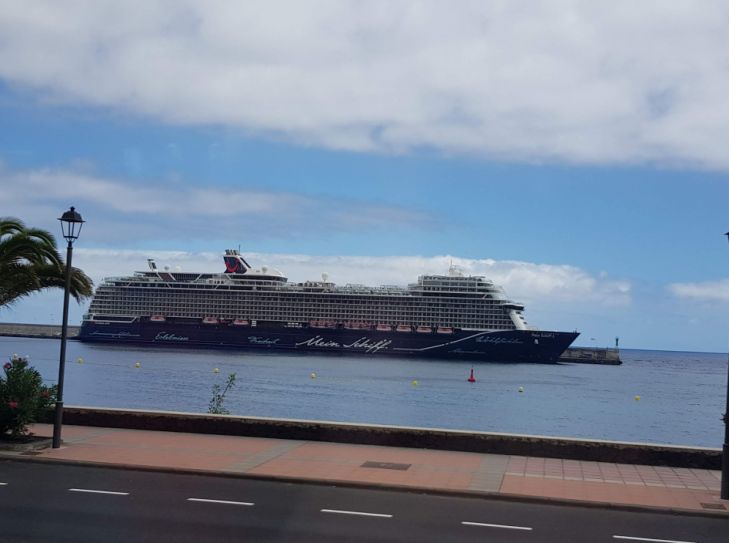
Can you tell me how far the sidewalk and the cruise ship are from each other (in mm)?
80454

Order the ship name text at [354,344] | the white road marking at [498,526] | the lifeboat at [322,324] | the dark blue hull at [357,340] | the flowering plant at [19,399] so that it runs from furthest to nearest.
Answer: the lifeboat at [322,324] → the ship name text at [354,344] → the dark blue hull at [357,340] → the flowering plant at [19,399] → the white road marking at [498,526]

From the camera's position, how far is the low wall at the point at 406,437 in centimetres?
1362

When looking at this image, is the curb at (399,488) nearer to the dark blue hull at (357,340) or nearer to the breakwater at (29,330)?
the dark blue hull at (357,340)

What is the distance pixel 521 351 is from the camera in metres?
95.5

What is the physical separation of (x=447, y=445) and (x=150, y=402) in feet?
97.1

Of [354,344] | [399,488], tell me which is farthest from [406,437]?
[354,344]

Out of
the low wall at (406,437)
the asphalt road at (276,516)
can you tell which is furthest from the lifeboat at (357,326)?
the asphalt road at (276,516)

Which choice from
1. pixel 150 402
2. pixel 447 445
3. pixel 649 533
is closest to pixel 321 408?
pixel 150 402

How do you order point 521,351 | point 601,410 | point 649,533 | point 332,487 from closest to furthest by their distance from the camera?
point 649,533
point 332,487
point 601,410
point 521,351

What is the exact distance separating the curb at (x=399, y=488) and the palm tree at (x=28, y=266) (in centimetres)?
389

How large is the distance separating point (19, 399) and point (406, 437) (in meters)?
6.69

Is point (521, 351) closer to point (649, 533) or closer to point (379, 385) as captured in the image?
point (379, 385)

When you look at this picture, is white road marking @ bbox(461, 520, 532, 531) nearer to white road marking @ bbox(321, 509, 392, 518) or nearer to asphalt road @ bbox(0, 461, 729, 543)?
asphalt road @ bbox(0, 461, 729, 543)

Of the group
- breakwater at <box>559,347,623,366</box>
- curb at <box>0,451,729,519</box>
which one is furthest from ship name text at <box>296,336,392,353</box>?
curb at <box>0,451,729,519</box>
